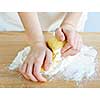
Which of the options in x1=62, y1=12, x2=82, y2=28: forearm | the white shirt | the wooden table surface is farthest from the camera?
the white shirt

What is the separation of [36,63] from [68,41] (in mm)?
95

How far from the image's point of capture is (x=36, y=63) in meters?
0.58

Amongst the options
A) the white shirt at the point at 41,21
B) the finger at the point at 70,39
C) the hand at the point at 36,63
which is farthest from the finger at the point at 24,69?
the white shirt at the point at 41,21

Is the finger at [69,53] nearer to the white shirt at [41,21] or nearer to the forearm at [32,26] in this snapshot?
the forearm at [32,26]

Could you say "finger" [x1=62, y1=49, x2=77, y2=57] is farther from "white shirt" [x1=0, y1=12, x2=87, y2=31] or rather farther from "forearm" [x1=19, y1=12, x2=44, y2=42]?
"white shirt" [x1=0, y1=12, x2=87, y2=31]

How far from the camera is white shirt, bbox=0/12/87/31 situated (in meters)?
0.85

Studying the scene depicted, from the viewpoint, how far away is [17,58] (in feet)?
2.13

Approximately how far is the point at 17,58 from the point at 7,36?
0.48 feet

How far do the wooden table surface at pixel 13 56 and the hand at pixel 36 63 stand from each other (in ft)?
0.04

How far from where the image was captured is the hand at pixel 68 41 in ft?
1.99

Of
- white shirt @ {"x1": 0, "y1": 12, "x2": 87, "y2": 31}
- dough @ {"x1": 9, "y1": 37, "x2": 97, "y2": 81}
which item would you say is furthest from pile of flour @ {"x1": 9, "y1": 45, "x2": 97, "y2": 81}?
white shirt @ {"x1": 0, "y1": 12, "x2": 87, "y2": 31}

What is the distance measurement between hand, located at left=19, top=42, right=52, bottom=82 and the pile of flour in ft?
0.07
